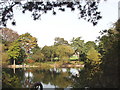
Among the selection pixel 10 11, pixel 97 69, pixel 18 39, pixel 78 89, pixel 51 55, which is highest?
pixel 18 39

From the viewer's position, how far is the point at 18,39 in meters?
19.0

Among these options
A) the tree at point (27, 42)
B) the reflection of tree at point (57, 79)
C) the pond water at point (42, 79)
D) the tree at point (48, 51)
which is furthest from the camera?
the tree at point (48, 51)

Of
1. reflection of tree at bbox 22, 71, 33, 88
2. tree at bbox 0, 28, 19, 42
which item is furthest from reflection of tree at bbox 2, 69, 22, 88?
tree at bbox 0, 28, 19, 42

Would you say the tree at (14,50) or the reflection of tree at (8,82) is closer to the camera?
the reflection of tree at (8,82)

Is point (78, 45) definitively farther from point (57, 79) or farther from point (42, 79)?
point (57, 79)

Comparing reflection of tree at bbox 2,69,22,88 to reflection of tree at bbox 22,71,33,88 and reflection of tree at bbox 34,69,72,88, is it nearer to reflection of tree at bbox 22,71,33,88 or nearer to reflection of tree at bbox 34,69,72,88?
reflection of tree at bbox 22,71,33,88

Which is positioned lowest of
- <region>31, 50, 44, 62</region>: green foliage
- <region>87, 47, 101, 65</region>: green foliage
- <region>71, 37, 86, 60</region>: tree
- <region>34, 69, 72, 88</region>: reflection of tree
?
<region>34, 69, 72, 88</region>: reflection of tree

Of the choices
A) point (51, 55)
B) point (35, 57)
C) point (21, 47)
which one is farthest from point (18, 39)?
point (51, 55)

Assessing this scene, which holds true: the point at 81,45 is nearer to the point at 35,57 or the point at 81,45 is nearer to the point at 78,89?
the point at 35,57

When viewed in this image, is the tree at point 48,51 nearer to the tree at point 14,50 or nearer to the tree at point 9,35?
the tree at point 14,50

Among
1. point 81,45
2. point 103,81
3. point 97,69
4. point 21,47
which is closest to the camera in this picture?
point 103,81

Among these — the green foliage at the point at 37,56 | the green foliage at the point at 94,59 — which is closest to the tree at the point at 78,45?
the green foliage at the point at 37,56

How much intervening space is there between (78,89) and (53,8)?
60.9 inches

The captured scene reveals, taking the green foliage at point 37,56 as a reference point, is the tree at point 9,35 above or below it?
above
